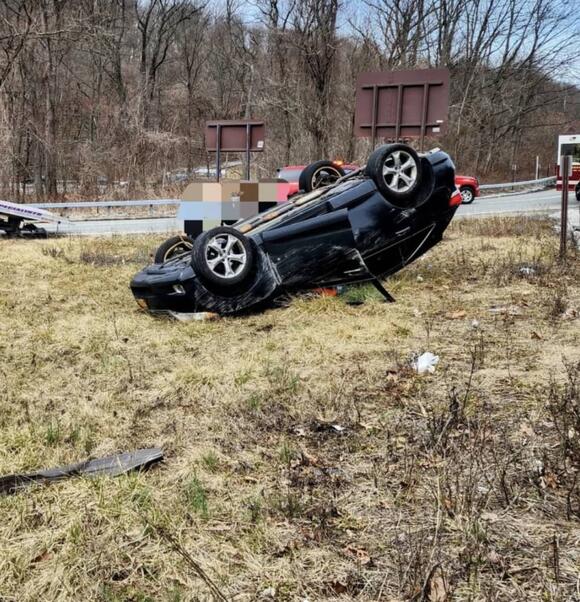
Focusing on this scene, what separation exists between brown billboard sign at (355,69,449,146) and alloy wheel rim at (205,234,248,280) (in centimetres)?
815

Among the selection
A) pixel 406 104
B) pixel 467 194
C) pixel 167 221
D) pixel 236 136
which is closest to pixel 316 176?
pixel 406 104

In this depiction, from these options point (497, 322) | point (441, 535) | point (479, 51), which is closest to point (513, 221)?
point (497, 322)

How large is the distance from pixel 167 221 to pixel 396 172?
12595mm

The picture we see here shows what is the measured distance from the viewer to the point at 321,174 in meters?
8.07

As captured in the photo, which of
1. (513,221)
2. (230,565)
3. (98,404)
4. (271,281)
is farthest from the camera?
(513,221)

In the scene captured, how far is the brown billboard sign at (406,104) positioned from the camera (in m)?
13.1

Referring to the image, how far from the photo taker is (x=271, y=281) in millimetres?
6305

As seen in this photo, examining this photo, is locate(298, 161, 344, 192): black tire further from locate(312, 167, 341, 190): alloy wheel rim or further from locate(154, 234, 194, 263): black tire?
locate(154, 234, 194, 263): black tire

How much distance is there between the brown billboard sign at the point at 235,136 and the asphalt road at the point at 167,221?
230 cm

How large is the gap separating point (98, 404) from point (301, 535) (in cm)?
212

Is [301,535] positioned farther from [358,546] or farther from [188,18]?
[188,18]

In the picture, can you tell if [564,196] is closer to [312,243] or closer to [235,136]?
[312,243]

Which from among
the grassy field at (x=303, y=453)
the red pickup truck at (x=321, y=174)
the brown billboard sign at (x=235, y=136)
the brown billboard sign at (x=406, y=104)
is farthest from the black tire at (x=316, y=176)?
the brown billboard sign at (x=235, y=136)

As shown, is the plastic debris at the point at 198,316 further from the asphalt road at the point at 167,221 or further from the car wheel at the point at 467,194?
the car wheel at the point at 467,194
